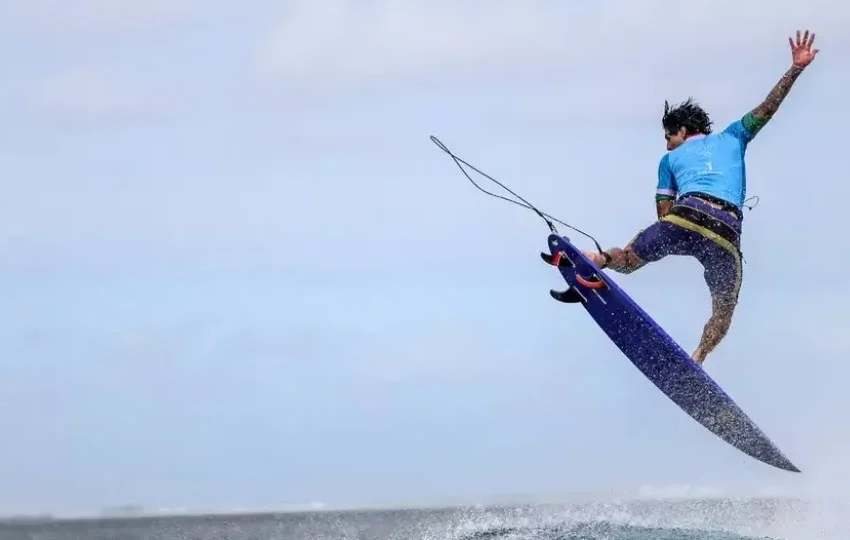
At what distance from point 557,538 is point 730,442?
7.07 feet

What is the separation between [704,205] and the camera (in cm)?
1326

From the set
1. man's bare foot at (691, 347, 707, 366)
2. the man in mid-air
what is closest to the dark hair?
the man in mid-air

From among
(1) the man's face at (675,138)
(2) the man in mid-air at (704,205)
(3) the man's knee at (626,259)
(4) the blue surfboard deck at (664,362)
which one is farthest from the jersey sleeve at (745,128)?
(4) the blue surfboard deck at (664,362)

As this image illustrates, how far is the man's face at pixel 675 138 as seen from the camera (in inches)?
537

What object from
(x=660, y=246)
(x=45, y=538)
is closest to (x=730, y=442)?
(x=660, y=246)

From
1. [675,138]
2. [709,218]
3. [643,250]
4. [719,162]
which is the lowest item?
[643,250]

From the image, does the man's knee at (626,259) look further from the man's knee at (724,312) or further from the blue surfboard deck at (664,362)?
the man's knee at (724,312)

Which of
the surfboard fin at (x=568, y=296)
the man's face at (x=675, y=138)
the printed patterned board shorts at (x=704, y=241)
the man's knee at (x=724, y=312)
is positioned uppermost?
the man's face at (x=675, y=138)

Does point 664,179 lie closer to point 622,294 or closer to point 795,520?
point 622,294

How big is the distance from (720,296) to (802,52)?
261cm

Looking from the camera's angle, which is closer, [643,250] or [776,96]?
[776,96]

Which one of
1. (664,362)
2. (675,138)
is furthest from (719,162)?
(664,362)

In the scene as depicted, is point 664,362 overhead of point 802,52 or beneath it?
beneath

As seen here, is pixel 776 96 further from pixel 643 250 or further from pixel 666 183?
pixel 643 250
